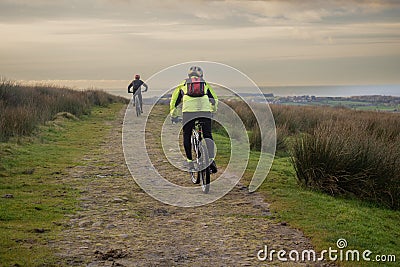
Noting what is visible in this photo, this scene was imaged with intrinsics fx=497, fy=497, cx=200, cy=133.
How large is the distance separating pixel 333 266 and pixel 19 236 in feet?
11.0

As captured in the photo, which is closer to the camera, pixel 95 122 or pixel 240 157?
pixel 240 157

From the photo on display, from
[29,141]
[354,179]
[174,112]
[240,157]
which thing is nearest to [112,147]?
[29,141]

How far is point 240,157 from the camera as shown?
38.8ft

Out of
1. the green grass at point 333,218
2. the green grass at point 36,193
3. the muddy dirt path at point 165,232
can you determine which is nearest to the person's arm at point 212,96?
the muddy dirt path at point 165,232

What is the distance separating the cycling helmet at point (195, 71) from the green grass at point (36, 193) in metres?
2.58

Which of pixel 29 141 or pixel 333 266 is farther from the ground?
pixel 29 141

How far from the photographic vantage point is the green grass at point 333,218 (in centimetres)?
571

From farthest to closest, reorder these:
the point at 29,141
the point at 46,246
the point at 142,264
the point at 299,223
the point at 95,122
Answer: the point at 95,122, the point at 29,141, the point at 299,223, the point at 46,246, the point at 142,264

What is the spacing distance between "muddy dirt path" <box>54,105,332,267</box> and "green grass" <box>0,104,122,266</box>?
21cm

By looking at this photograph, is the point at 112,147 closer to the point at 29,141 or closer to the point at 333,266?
the point at 29,141

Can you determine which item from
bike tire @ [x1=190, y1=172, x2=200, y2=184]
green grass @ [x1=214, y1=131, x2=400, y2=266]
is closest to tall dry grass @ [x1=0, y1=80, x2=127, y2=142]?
bike tire @ [x1=190, y1=172, x2=200, y2=184]

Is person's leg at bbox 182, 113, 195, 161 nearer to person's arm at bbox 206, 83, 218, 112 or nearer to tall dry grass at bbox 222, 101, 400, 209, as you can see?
person's arm at bbox 206, 83, 218, 112

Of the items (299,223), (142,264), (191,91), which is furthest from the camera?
(191,91)

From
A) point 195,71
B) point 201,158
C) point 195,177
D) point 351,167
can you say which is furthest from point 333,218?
point 195,71
